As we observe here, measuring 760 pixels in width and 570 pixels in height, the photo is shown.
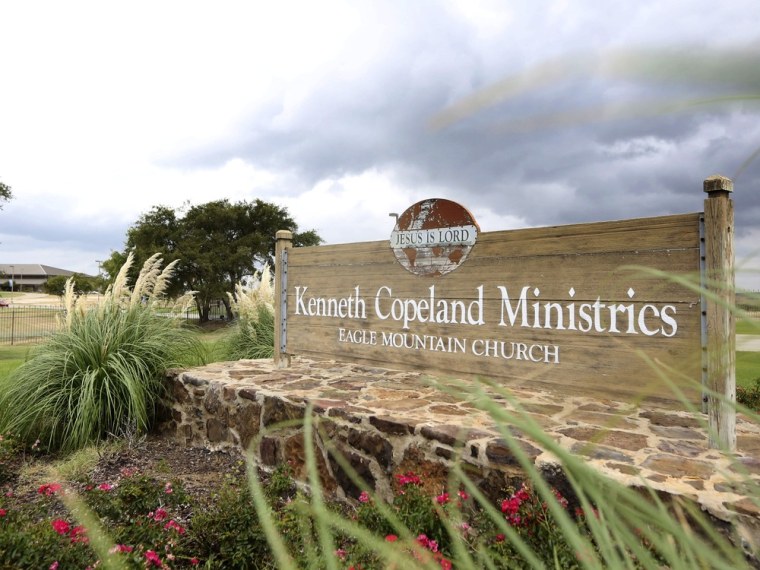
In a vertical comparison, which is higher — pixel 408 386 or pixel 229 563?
pixel 408 386

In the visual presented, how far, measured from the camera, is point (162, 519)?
2.52 metres

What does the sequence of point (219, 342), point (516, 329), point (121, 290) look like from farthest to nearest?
point (219, 342)
point (121, 290)
point (516, 329)

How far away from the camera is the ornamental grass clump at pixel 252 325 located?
21.9 feet

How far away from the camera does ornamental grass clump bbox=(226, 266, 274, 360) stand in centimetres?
666

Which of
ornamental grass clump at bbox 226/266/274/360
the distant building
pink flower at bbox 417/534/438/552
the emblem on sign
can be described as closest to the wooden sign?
the emblem on sign

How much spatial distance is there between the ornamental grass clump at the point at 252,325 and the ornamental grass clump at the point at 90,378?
65.1 inches

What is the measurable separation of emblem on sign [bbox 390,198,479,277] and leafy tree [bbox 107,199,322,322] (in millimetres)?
20657

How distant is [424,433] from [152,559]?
1.42m

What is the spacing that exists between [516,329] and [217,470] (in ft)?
8.32

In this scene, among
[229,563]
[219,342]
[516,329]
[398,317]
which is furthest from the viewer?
[219,342]

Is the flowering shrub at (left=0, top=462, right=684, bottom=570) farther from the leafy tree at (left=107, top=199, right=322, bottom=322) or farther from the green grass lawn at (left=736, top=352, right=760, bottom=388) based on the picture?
the leafy tree at (left=107, top=199, right=322, bottom=322)

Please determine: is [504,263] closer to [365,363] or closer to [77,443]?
[365,363]

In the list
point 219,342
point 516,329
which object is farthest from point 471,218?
point 219,342

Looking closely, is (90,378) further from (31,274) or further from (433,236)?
(31,274)
